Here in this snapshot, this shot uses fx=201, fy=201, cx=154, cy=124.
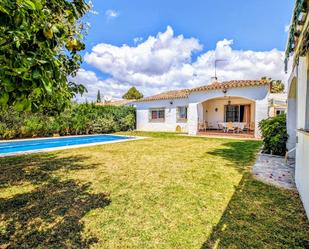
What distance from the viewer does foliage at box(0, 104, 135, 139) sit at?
1833 cm

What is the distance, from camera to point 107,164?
9.33 m

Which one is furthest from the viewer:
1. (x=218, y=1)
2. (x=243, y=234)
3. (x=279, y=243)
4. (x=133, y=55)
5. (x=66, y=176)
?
(x=133, y=55)

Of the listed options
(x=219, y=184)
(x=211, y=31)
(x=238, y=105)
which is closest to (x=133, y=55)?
(x=211, y=31)

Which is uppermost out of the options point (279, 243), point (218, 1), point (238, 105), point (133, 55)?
point (133, 55)

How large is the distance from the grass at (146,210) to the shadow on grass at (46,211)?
0.06ft

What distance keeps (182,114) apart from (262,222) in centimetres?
2241

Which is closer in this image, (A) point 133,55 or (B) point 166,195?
(B) point 166,195

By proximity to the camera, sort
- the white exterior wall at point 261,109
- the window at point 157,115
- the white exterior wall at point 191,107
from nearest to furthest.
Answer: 1. the white exterior wall at point 261,109
2. the white exterior wall at point 191,107
3. the window at point 157,115

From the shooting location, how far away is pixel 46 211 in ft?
15.3

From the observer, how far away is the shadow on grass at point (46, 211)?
3.57 metres

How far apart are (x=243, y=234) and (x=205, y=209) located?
112cm

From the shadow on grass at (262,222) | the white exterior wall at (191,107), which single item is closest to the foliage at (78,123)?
the white exterior wall at (191,107)

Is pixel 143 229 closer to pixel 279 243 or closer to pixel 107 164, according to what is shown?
pixel 279 243

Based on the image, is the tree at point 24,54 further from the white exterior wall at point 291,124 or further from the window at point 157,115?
the window at point 157,115
